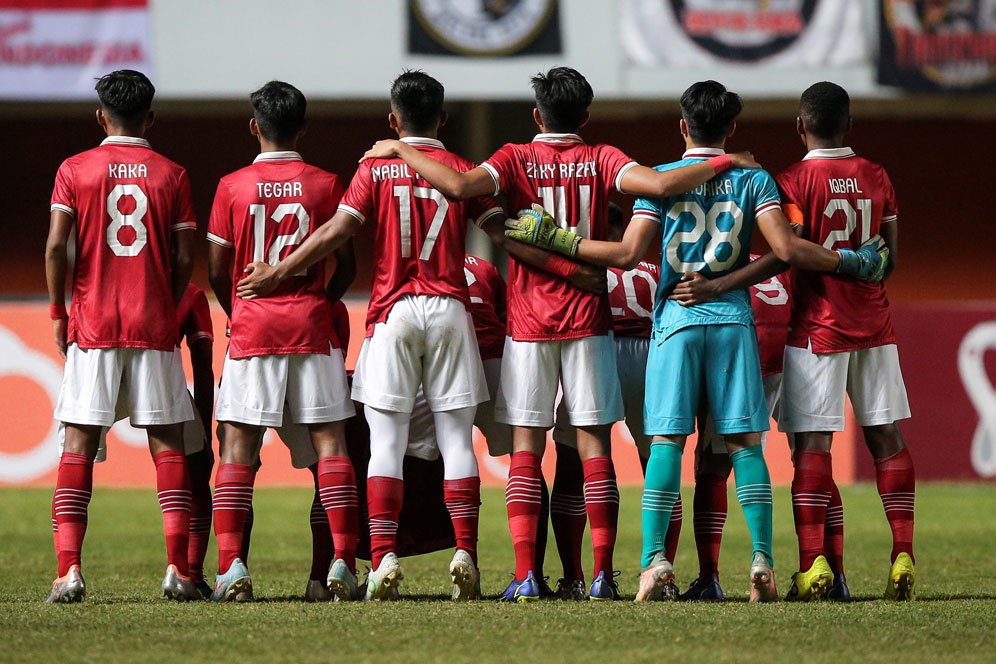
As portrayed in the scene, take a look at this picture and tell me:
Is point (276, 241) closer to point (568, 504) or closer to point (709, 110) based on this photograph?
point (568, 504)

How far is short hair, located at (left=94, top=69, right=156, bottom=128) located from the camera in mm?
6363

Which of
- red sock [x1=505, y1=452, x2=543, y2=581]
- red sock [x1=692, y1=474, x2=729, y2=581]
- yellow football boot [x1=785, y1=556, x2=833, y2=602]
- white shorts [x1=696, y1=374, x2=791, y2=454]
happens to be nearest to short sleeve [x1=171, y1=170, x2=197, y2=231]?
red sock [x1=505, y1=452, x2=543, y2=581]

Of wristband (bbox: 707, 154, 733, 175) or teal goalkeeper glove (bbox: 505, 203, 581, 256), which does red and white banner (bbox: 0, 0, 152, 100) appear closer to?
teal goalkeeper glove (bbox: 505, 203, 581, 256)

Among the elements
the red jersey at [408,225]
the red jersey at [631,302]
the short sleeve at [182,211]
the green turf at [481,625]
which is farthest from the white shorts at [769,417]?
the short sleeve at [182,211]

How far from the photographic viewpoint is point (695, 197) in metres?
6.26

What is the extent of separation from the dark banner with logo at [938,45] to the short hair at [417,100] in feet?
35.2

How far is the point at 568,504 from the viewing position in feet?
22.3

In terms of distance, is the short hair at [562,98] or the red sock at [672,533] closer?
the short hair at [562,98]

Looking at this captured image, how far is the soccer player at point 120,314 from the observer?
20.5ft

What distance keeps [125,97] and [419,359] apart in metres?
1.66

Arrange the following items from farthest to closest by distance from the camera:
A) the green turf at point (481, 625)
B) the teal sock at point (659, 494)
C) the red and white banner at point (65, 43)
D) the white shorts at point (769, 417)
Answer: the red and white banner at point (65, 43)
the white shorts at point (769, 417)
the teal sock at point (659, 494)
the green turf at point (481, 625)

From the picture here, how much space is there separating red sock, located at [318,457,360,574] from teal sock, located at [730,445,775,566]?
56.1 inches

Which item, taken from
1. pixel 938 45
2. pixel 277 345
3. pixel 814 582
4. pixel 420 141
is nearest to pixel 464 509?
pixel 277 345

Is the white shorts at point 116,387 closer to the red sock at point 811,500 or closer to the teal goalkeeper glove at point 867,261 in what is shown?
the red sock at point 811,500
